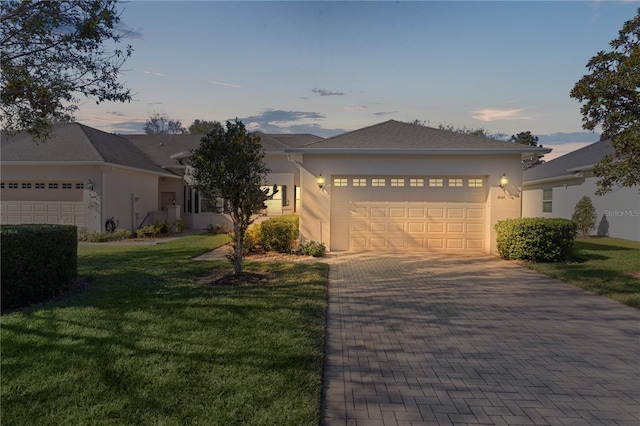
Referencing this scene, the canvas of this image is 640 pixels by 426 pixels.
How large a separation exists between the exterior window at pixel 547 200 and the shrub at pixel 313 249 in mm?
17540

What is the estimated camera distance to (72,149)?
15.7m

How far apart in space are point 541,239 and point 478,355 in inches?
290

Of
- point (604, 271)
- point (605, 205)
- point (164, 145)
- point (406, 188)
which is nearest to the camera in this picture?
point (604, 271)

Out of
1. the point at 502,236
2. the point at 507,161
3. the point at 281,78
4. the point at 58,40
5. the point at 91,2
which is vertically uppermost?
the point at 281,78

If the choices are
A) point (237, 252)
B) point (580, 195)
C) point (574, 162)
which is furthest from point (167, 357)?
point (574, 162)

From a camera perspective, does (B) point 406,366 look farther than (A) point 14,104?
No

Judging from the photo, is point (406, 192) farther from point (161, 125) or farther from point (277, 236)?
point (161, 125)

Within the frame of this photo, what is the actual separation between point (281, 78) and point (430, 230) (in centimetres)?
666

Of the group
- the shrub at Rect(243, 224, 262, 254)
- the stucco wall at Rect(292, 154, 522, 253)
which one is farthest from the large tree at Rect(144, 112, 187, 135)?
the stucco wall at Rect(292, 154, 522, 253)

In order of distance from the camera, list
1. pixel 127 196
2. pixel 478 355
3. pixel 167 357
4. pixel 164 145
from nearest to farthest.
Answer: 1. pixel 167 357
2. pixel 478 355
3. pixel 127 196
4. pixel 164 145

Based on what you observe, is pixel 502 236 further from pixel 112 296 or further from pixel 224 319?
pixel 112 296

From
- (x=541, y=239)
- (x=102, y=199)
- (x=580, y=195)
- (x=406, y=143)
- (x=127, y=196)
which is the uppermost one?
(x=406, y=143)

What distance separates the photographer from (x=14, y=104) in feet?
20.8

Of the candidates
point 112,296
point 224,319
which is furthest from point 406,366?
point 112,296
